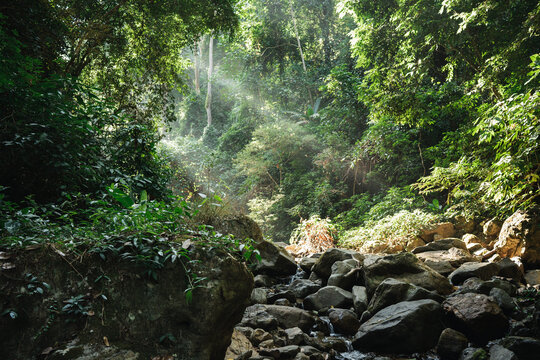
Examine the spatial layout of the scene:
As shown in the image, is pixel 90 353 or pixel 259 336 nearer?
pixel 90 353

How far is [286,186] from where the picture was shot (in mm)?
14883

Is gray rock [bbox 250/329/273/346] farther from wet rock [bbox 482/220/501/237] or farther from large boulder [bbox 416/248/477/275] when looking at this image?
wet rock [bbox 482/220/501/237]

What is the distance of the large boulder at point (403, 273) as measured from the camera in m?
5.04

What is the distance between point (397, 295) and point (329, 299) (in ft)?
3.71

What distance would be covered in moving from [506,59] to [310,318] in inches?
242

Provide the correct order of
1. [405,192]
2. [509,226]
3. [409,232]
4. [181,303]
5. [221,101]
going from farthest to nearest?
[221,101]
[405,192]
[409,232]
[509,226]
[181,303]

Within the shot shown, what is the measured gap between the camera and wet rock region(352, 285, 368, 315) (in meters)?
4.93

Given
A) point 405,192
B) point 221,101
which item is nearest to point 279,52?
point 221,101

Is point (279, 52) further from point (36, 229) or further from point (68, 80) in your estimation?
point (36, 229)

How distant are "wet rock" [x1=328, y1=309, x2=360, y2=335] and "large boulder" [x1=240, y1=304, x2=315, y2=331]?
0.33 meters

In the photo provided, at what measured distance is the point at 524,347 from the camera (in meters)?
3.31

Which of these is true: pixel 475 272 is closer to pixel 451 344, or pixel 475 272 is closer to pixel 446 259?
A: pixel 446 259

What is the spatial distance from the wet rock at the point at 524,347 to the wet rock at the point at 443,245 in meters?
3.52

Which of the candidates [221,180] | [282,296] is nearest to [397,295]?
[282,296]
